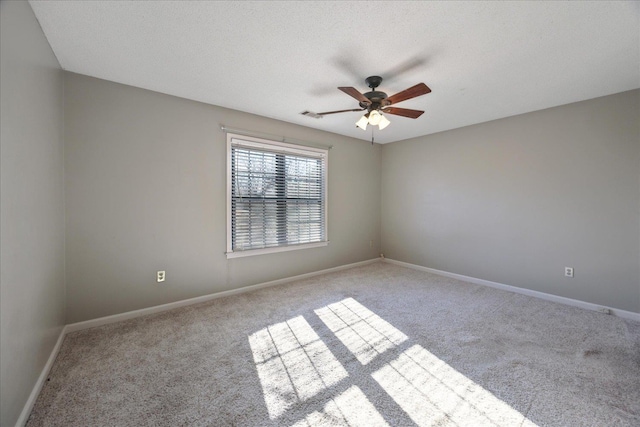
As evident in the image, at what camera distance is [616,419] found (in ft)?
4.78

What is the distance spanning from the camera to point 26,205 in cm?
158

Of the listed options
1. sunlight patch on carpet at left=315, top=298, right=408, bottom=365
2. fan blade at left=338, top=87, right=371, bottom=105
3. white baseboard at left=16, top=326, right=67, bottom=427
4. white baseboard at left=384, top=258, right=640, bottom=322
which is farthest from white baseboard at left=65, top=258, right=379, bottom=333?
fan blade at left=338, top=87, right=371, bottom=105

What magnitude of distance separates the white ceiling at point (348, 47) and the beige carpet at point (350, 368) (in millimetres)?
2467

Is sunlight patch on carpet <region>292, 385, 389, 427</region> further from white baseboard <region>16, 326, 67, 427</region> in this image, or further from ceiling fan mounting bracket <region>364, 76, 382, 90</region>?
ceiling fan mounting bracket <region>364, 76, 382, 90</region>

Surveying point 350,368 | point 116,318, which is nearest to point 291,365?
point 350,368

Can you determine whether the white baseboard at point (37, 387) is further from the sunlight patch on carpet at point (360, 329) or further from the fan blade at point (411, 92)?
the fan blade at point (411, 92)

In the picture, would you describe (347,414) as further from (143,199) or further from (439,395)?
(143,199)

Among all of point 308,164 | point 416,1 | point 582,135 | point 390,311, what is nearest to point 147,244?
point 308,164

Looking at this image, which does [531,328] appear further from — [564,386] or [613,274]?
[613,274]

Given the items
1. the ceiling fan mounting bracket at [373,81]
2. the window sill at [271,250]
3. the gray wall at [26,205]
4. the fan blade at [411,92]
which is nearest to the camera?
the gray wall at [26,205]

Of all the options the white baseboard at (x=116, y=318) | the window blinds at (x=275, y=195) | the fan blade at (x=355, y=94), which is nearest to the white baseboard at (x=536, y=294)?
the white baseboard at (x=116, y=318)

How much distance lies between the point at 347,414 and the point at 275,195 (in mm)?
2776

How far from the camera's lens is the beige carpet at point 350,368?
150 cm

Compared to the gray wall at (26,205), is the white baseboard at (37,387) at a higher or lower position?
lower
